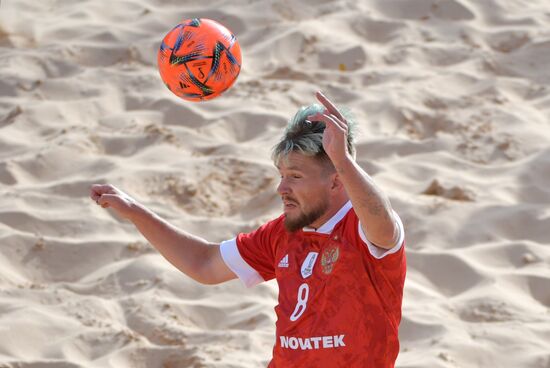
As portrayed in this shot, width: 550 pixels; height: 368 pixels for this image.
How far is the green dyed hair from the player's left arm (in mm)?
338

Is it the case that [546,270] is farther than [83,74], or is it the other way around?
[83,74]

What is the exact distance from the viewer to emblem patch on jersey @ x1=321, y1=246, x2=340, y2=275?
363 centimetres

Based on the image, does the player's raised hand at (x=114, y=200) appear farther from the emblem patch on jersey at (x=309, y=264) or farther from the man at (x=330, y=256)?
the emblem patch on jersey at (x=309, y=264)

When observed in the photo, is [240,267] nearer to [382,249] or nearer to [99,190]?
[99,190]

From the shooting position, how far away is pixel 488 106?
6812mm

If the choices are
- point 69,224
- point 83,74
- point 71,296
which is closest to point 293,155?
point 71,296

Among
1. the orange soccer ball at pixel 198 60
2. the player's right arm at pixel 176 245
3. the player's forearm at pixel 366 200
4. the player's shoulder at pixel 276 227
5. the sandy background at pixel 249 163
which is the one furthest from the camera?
the sandy background at pixel 249 163

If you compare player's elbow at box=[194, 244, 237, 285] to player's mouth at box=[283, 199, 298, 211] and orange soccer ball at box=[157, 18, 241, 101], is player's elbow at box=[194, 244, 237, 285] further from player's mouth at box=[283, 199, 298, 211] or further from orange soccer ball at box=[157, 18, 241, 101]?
orange soccer ball at box=[157, 18, 241, 101]

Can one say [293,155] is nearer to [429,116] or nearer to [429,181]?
[429,181]

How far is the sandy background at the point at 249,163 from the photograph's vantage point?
16.7ft

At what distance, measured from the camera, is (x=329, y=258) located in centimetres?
366

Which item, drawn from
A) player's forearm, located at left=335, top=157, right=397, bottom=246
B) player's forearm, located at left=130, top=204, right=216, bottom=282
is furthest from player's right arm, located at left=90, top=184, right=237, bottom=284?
player's forearm, located at left=335, top=157, right=397, bottom=246

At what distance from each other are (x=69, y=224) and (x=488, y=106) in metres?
2.74

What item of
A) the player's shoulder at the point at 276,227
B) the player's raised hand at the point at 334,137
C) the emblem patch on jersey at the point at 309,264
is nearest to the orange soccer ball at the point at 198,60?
the player's shoulder at the point at 276,227
